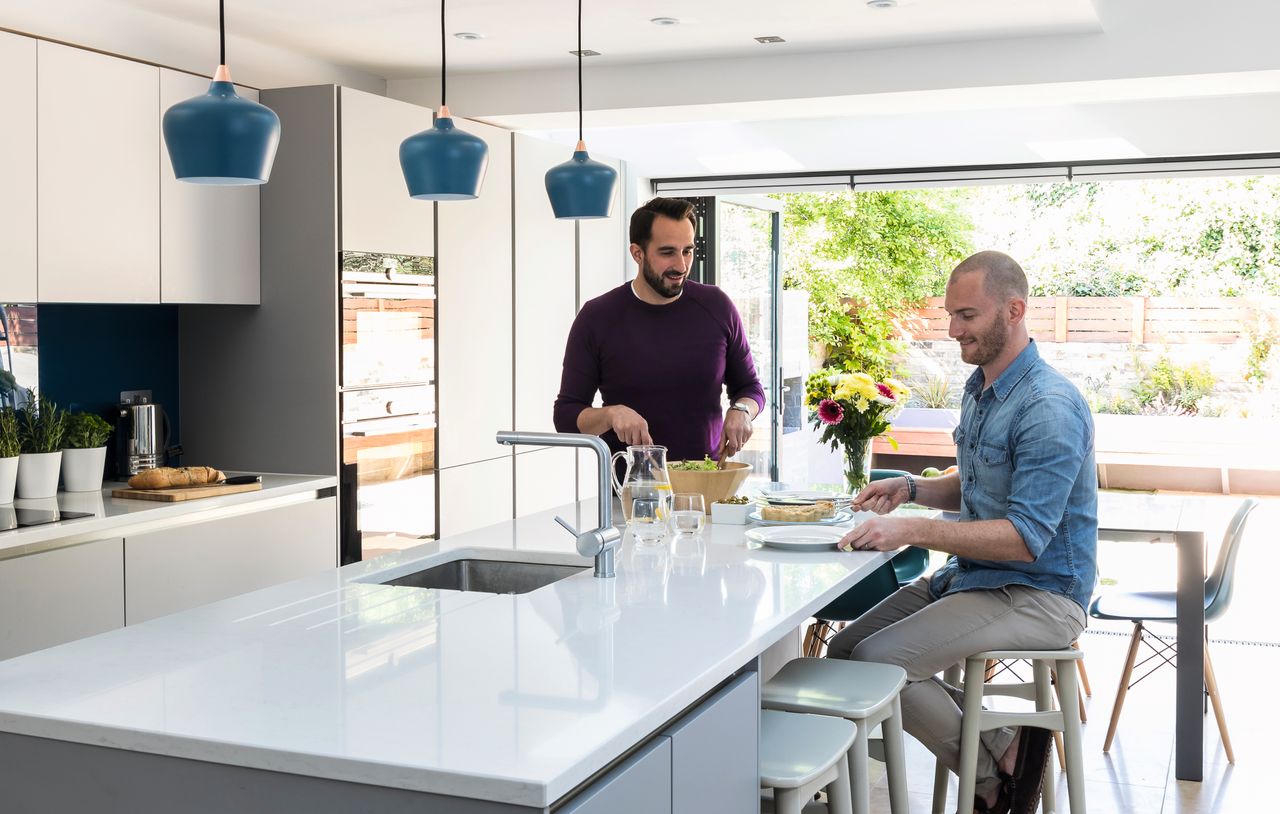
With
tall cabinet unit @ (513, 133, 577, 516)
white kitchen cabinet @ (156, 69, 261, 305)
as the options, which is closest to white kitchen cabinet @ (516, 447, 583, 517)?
tall cabinet unit @ (513, 133, 577, 516)

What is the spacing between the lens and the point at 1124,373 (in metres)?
12.0

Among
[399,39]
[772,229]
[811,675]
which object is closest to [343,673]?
[811,675]

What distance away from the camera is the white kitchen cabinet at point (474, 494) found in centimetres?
490

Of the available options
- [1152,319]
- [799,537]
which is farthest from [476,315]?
[1152,319]

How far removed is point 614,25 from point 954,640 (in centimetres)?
274

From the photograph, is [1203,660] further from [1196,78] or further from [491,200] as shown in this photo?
[491,200]

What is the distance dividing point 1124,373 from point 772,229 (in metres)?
5.52

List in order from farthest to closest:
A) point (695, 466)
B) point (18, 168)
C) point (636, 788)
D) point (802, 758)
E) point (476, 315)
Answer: point (476, 315), point (18, 168), point (695, 466), point (802, 758), point (636, 788)

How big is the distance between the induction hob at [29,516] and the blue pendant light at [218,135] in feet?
4.81

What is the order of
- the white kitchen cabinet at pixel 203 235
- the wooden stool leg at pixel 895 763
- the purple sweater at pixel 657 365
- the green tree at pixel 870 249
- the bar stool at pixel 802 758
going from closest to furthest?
the bar stool at pixel 802 758, the wooden stool leg at pixel 895 763, the purple sweater at pixel 657 365, the white kitchen cabinet at pixel 203 235, the green tree at pixel 870 249

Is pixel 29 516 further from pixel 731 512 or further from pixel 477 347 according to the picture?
pixel 477 347

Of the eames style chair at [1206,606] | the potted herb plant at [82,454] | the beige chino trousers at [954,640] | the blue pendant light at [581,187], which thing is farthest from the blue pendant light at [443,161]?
the eames style chair at [1206,606]

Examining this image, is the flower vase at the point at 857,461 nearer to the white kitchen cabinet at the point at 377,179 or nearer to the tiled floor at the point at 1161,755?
the tiled floor at the point at 1161,755

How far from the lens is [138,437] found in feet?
13.6
